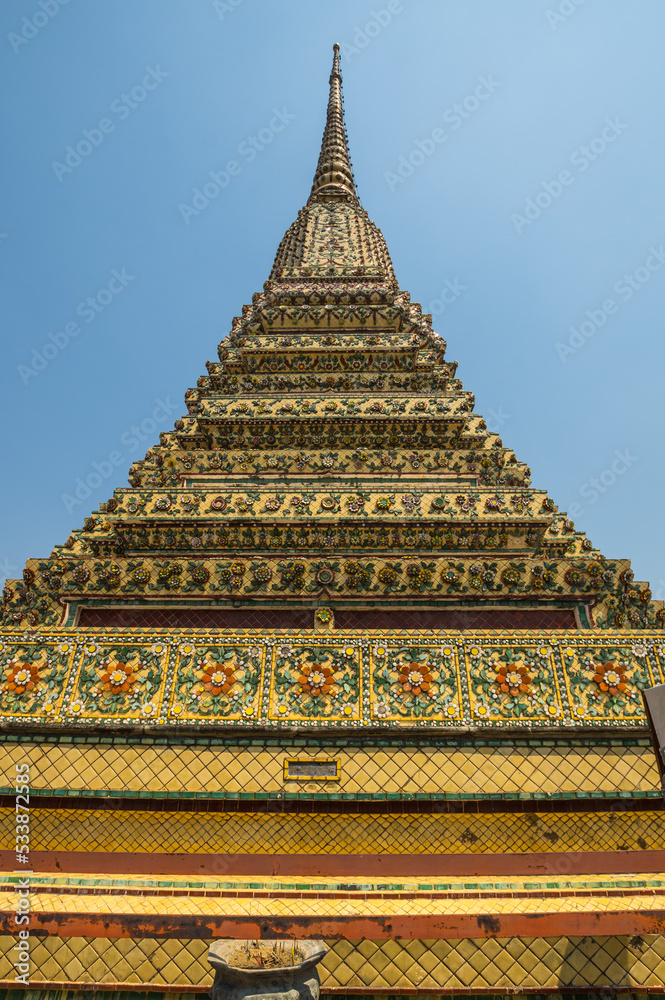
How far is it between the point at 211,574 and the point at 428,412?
4.85 meters

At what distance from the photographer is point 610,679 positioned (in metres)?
6.43

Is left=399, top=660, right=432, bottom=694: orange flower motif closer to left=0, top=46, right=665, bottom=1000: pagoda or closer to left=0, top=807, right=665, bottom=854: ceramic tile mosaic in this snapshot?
left=0, top=46, right=665, bottom=1000: pagoda

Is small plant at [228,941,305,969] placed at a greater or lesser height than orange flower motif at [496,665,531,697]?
lesser

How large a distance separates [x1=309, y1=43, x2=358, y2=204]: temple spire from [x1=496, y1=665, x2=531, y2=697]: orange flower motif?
1880 cm

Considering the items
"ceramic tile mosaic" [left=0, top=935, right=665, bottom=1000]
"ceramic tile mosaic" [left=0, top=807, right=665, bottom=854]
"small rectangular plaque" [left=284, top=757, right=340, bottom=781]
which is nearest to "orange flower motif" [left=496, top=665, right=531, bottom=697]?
"ceramic tile mosaic" [left=0, top=807, right=665, bottom=854]

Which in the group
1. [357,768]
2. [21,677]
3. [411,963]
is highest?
[21,677]

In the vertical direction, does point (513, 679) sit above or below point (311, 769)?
above

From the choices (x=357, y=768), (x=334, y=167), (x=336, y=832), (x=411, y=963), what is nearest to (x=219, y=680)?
(x=357, y=768)

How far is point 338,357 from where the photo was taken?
41.7ft

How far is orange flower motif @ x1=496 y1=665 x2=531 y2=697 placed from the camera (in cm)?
639

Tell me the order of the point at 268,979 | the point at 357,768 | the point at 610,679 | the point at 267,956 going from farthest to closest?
the point at 610,679 → the point at 357,768 → the point at 267,956 → the point at 268,979

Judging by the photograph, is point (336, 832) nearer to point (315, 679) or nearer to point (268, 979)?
point (315, 679)

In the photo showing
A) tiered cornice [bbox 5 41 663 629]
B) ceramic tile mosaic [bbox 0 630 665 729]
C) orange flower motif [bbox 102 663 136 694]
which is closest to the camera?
ceramic tile mosaic [bbox 0 630 665 729]

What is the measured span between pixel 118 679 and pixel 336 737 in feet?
7.07
